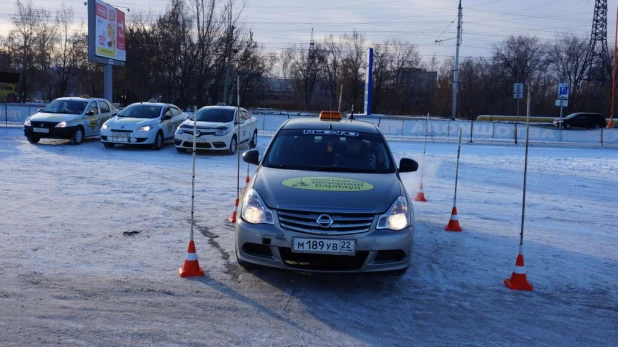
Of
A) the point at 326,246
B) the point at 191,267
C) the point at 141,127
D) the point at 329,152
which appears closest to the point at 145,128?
the point at 141,127

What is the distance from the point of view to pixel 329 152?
6910 millimetres

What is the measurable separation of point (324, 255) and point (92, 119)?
1706cm

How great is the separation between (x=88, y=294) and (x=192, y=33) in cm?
4933

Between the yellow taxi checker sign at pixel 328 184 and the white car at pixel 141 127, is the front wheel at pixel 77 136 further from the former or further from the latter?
the yellow taxi checker sign at pixel 328 184

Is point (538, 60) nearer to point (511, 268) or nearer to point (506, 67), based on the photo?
point (506, 67)

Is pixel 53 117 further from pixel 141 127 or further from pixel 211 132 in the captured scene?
pixel 211 132

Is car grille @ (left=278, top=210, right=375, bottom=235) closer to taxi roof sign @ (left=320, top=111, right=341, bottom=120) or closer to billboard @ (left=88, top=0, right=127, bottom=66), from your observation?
taxi roof sign @ (left=320, top=111, right=341, bottom=120)

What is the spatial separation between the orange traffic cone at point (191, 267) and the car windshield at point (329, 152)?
135 centimetres

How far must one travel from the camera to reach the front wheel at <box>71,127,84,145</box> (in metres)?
19.2

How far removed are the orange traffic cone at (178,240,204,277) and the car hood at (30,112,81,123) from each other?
48.7ft

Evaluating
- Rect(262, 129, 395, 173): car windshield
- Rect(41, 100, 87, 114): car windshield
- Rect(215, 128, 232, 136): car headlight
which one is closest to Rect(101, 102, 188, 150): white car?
Rect(41, 100, 87, 114): car windshield

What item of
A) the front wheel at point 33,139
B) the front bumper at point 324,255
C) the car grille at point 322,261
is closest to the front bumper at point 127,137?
the front wheel at point 33,139

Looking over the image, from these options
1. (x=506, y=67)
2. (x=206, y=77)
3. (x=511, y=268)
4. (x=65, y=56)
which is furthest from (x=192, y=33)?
(x=511, y=268)

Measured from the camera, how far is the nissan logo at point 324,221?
5.29 meters
